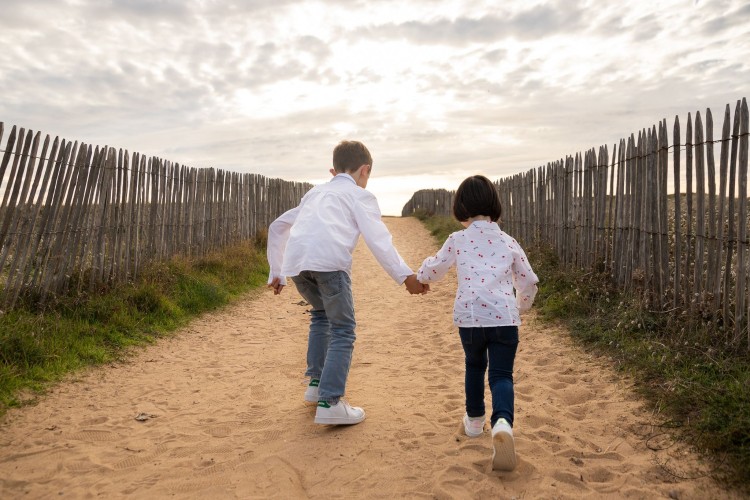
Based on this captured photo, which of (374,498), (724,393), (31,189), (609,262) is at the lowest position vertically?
(374,498)

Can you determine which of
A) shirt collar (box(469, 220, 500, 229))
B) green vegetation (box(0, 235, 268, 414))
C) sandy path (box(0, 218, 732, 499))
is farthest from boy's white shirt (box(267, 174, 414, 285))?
green vegetation (box(0, 235, 268, 414))

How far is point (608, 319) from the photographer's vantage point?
5633 mm

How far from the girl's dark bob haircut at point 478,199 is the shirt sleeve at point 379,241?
0.48m

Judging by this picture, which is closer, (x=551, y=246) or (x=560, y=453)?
(x=560, y=453)

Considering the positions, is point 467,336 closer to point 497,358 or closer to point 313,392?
point 497,358

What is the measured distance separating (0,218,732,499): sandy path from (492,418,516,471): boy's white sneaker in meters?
0.07

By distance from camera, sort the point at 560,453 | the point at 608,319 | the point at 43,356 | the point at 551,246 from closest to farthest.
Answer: the point at 560,453
the point at 43,356
the point at 608,319
the point at 551,246

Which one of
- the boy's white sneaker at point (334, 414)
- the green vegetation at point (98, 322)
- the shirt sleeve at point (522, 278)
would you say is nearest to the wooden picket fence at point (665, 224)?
the shirt sleeve at point (522, 278)

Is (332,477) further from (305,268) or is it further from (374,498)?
(305,268)

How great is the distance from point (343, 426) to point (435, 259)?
127 cm

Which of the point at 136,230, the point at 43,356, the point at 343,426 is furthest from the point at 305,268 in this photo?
the point at 136,230

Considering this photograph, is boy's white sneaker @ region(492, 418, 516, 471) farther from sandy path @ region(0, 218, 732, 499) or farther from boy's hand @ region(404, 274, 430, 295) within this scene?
boy's hand @ region(404, 274, 430, 295)

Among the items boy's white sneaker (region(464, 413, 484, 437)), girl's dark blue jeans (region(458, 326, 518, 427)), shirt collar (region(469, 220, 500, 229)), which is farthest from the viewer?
boy's white sneaker (region(464, 413, 484, 437))

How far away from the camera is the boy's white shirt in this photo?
3498 mm
